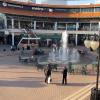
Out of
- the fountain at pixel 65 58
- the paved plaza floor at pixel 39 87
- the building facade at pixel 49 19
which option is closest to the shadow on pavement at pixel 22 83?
the paved plaza floor at pixel 39 87

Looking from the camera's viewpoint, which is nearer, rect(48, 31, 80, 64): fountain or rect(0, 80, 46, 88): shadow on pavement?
rect(0, 80, 46, 88): shadow on pavement

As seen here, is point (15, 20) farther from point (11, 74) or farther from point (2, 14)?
point (11, 74)

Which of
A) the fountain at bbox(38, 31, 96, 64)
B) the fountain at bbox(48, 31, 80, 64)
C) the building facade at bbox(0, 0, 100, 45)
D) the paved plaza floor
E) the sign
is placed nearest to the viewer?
the paved plaza floor

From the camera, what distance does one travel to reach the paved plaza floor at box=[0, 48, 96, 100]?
17406 mm

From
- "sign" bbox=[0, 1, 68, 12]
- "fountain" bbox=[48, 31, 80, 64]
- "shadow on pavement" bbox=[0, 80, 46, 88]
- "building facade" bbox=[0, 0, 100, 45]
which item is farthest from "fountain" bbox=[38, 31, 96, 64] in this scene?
"sign" bbox=[0, 1, 68, 12]

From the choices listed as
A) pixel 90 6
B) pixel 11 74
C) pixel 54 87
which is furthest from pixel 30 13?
pixel 54 87

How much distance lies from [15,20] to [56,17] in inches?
362

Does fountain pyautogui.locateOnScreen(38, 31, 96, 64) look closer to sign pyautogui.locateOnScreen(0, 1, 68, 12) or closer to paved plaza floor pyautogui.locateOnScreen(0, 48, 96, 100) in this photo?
paved plaza floor pyautogui.locateOnScreen(0, 48, 96, 100)

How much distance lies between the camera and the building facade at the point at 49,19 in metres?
68.4

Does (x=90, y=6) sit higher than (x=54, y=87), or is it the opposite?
(x=90, y=6)

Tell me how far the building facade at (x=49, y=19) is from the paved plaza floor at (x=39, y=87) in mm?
43597

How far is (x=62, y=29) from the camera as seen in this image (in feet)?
243

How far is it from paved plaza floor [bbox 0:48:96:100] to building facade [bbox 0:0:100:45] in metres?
43.6

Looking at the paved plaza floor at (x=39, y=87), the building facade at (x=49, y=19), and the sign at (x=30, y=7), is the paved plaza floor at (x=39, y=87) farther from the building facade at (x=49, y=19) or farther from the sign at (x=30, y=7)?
the building facade at (x=49, y=19)
